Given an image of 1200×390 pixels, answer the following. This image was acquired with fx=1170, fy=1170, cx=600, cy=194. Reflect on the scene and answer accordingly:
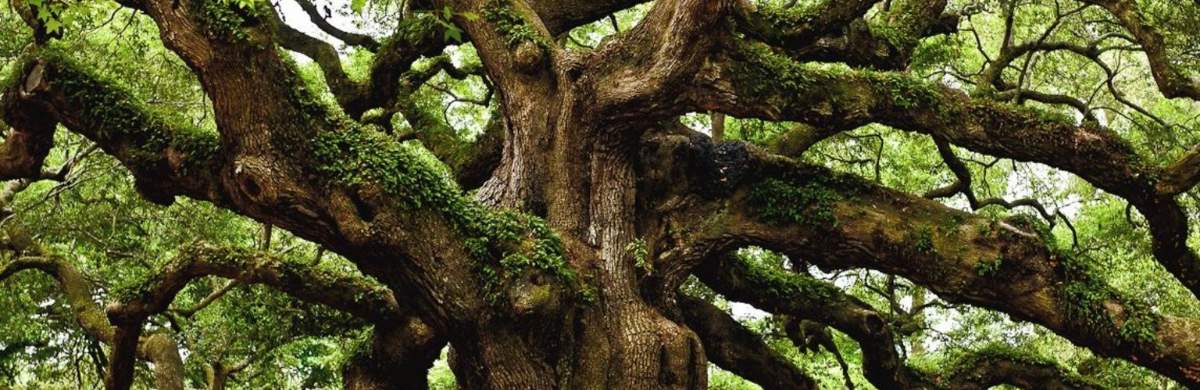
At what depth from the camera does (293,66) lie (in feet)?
21.9

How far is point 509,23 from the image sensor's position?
786 cm

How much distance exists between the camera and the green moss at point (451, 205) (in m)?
6.57

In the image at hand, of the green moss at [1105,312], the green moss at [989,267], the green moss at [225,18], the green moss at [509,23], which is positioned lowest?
the green moss at [1105,312]

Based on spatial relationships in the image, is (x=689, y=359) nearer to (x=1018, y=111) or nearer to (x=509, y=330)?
(x=509, y=330)

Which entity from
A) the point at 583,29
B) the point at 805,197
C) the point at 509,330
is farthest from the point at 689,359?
the point at 583,29

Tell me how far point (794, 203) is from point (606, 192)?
4.64 ft

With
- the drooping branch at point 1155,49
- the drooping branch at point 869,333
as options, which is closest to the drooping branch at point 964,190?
the drooping branch at point 869,333

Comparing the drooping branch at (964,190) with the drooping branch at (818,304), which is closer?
the drooping branch at (818,304)

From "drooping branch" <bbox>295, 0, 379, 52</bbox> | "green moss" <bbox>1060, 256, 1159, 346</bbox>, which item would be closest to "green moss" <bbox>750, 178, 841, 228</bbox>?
"green moss" <bbox>1060, 256, 1159, 346</bbox>

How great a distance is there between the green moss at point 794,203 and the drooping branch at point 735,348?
3.37 ft

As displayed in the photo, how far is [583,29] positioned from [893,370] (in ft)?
19.7

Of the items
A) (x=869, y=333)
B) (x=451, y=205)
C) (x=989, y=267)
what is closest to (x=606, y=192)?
(x=451, y=205)

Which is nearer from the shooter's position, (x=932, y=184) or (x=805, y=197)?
(x=805, y=197)

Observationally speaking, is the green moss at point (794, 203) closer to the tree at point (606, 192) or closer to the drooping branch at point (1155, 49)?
the tree at point (606, 192)
